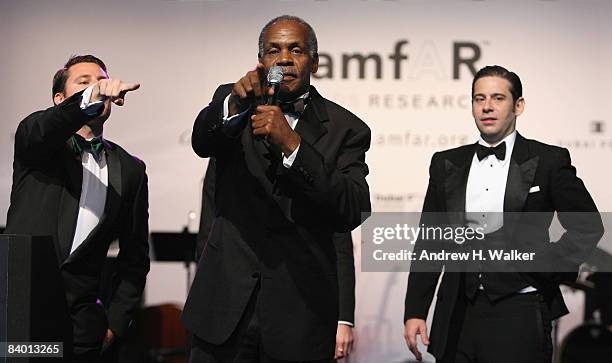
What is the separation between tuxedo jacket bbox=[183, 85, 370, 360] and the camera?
3.14m

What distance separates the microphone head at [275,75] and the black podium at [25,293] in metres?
0.83

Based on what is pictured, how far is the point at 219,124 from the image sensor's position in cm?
312

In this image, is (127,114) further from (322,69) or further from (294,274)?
(294,274)

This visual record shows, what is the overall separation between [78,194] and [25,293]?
98 centimetres

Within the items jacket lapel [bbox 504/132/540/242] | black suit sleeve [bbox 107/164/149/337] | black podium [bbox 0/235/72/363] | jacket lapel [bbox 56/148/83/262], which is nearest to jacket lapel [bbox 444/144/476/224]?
jacket lapel [bbox 504/132/540/242]

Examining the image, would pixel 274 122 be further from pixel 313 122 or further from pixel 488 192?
pixel 488 192

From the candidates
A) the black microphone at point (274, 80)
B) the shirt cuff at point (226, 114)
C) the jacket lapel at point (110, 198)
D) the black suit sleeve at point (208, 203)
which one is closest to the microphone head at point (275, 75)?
the black microphone at point (274, 80)

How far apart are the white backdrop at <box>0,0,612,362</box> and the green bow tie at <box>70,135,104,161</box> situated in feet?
8.36

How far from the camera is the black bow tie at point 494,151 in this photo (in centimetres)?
476

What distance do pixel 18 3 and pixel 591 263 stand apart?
390cm

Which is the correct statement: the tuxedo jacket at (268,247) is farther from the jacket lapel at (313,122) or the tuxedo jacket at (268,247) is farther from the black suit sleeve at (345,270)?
the black suit sleeve at (345,270)

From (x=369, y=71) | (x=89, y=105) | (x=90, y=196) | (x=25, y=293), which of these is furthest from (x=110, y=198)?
(x=369, y=71)

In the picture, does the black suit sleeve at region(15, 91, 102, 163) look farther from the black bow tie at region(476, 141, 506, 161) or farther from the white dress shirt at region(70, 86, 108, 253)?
the black bow tie at region(476, 141, 506, 161)

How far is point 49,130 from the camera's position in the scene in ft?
11.7
